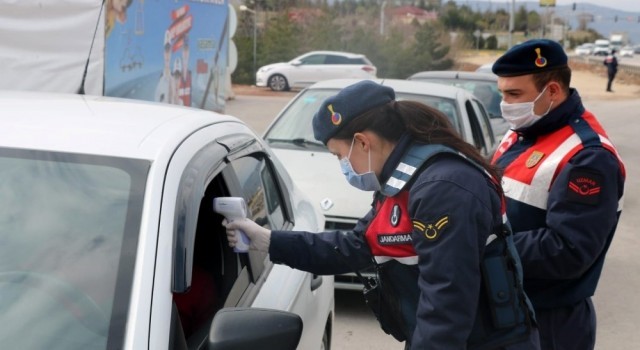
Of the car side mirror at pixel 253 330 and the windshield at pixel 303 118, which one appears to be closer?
the car side mirror at pixel 253 330

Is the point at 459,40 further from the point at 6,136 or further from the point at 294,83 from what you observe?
the point at 6,136

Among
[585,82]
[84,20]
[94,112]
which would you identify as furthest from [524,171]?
[585,82]

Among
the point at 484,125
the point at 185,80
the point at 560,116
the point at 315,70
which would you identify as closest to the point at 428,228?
the point at 560,116

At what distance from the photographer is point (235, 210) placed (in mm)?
2764

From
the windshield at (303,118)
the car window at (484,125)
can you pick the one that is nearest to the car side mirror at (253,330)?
the windshield at (303,118)

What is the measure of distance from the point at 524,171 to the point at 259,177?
1028 mm

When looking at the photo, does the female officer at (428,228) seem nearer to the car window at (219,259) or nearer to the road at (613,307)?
the car window at (219,259)

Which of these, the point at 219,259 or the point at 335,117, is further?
the point at 219,259

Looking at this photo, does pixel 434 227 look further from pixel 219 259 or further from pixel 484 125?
pixel 484 125

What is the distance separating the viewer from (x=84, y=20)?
20.5 feet

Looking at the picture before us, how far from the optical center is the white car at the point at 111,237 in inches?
80.4

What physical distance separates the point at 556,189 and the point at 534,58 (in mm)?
494

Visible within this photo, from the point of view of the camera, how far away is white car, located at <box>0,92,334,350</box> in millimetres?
2041

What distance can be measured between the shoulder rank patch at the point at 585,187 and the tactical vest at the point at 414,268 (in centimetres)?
48
